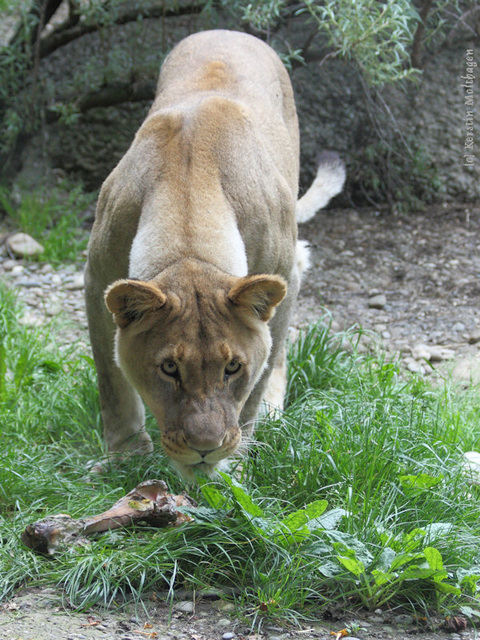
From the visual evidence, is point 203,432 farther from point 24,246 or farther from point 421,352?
point 24,246

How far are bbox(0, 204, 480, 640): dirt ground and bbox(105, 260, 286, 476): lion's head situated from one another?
1.90ft

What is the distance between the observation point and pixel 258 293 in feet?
10.3

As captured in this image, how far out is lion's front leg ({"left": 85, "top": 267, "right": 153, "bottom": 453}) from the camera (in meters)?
3.96

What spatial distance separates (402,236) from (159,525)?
189 inches

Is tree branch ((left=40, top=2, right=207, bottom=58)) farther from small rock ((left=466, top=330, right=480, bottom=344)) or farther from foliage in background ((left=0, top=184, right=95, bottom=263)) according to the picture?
small rock ((left=466, top=330, right=480, bottom=344))

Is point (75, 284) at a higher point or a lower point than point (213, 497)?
lower

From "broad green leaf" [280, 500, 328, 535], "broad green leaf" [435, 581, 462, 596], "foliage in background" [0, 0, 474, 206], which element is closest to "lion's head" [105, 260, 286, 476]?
Answer: "broad green leaf" [280, 500, 328, 535]

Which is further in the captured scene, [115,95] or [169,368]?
[115,95]

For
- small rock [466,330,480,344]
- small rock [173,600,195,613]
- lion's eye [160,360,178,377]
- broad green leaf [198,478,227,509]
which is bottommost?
small rock [466,330,480,344]

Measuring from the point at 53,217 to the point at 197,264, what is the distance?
4370 mm

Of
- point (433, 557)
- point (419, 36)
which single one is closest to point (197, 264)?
point (433, 557)

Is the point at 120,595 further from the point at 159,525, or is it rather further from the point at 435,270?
the point at 435,270

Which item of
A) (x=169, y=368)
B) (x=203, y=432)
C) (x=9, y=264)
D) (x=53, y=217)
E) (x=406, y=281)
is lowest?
(x=406, y=281)

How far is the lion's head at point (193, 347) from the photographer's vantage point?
2.99 metres
